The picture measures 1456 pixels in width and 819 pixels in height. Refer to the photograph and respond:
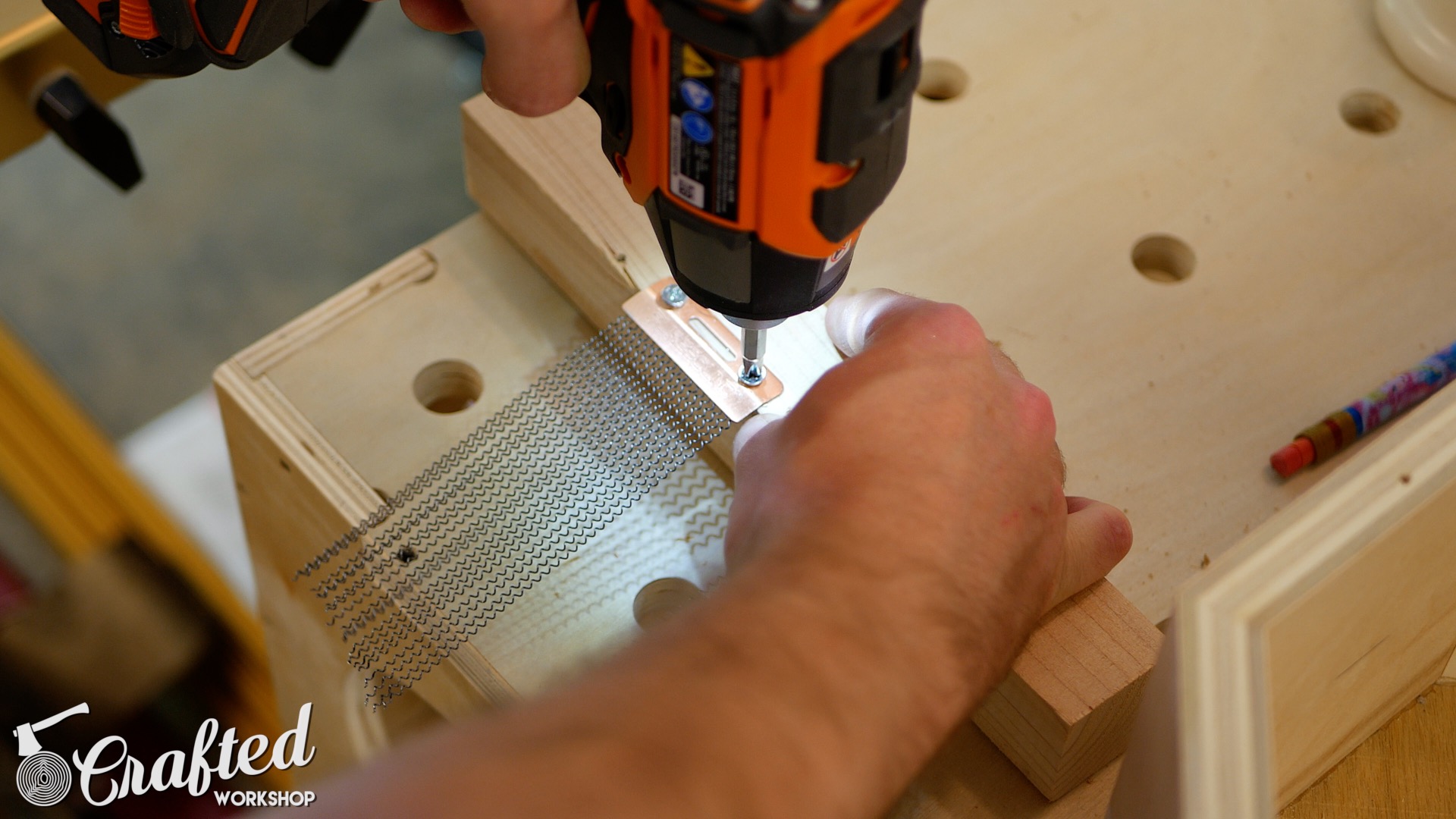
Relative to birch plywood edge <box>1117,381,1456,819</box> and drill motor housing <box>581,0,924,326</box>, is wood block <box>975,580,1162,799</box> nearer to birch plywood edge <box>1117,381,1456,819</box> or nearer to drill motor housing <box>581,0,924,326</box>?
birch plywood edge <box>1117,381,1456,819</box>

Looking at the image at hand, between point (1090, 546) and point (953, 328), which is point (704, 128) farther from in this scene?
point (1090, 546)

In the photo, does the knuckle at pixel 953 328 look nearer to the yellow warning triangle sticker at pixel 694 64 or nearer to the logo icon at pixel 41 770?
the yellow warning triangle sticker at pixel 694 64

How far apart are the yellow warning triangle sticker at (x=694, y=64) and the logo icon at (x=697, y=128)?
0.03 meters

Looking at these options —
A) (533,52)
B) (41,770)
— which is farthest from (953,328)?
(41,770)

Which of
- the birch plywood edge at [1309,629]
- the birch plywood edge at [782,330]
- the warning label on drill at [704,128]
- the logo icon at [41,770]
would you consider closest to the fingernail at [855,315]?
the birch plywood edge at [782,330]

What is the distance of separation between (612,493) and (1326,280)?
67cm

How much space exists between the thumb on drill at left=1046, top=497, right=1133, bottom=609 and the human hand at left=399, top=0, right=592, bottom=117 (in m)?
0.46

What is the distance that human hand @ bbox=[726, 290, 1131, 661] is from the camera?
2.34 ft

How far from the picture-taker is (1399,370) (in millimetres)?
1037

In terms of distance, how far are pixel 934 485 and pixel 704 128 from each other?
26cm

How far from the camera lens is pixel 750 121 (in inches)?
26.5

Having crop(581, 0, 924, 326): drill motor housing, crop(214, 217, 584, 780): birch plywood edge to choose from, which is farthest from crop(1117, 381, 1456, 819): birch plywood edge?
crop(214, 217, 584, 780): birch plywood edge

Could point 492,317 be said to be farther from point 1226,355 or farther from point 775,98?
point 1226,355

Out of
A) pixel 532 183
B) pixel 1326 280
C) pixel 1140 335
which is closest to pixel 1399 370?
pixel 1326 280
